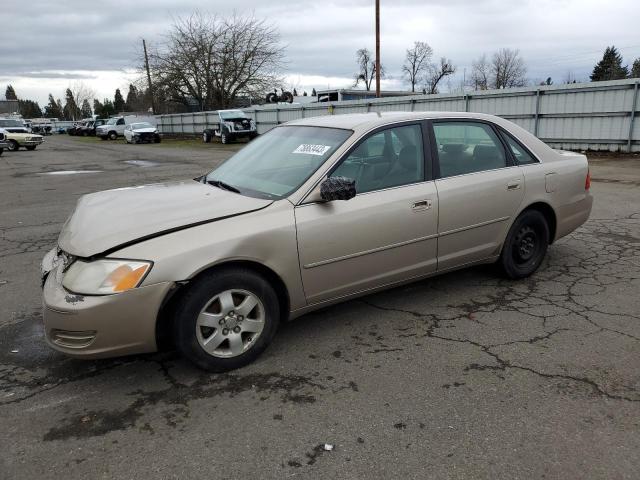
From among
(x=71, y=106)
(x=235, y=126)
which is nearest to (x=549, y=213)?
(x=235, y=126)

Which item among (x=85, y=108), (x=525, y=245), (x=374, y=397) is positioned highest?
(x=85, y=108)

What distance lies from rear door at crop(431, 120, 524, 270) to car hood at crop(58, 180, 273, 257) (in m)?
1.52

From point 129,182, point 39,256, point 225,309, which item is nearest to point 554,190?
point 225,309

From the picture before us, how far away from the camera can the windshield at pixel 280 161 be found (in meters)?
3.57

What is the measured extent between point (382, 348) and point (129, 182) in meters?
11.4

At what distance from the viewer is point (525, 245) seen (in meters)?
4.68

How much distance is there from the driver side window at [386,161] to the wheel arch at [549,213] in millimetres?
1286

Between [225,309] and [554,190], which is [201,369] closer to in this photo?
[225,309]

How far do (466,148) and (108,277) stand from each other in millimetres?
2993

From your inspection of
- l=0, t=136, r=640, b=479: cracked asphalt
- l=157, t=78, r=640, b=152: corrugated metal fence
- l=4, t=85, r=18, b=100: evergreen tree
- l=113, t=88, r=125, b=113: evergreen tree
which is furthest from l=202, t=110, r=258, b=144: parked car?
l=4, t=85, r=18, b=100: evergreen tree

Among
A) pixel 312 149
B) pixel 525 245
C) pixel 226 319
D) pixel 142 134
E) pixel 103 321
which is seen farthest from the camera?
pixel 142 134

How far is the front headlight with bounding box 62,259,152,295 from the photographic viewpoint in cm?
279

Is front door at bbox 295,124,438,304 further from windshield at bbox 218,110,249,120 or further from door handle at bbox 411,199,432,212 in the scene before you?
windshield at bbox 218,110,249,120

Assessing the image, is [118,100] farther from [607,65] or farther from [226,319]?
[226,319]
